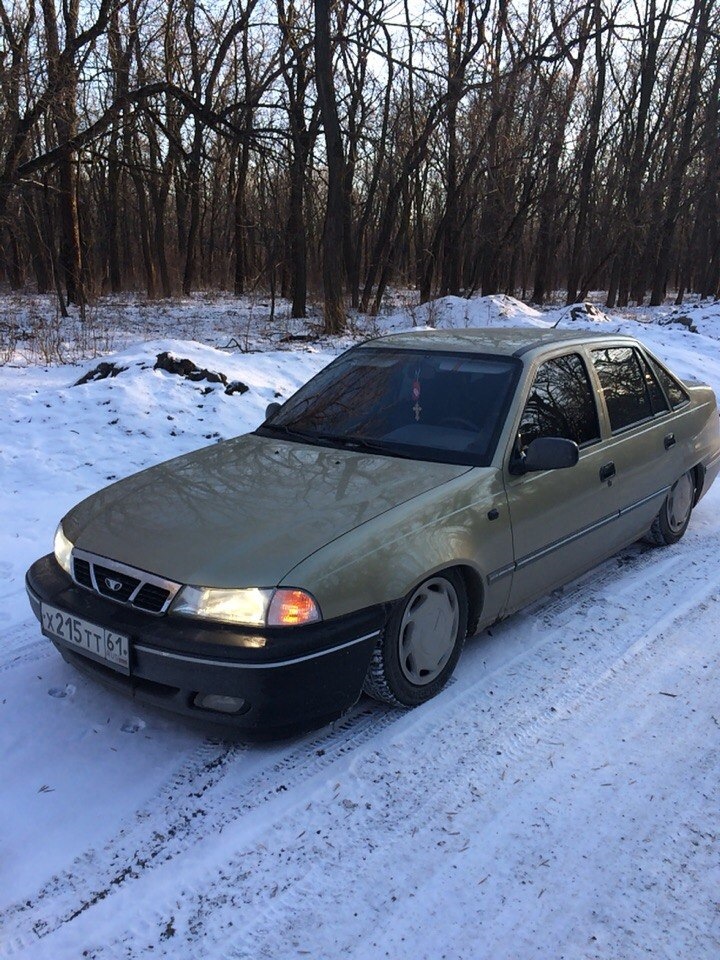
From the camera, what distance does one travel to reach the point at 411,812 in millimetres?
2717

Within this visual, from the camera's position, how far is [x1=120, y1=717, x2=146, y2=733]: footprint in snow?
123 inches

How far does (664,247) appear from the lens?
3072cm

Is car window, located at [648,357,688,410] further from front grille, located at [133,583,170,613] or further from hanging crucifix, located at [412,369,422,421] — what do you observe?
front grille, located at [133,583,170,613]

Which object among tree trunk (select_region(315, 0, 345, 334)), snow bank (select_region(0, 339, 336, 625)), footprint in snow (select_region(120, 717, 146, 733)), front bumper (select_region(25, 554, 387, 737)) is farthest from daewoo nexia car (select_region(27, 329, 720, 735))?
tree trunk (select_region(315, 0, 345, 334))

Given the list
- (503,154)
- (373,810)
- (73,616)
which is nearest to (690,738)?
(373,810)

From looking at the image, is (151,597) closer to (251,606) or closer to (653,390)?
(251,606)

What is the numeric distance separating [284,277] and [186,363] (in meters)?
17.8

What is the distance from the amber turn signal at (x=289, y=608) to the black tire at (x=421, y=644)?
1.41ft

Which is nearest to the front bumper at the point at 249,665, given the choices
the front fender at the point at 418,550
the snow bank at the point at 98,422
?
the front fender at the point at 418,550

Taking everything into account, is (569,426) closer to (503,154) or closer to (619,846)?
(619,846)

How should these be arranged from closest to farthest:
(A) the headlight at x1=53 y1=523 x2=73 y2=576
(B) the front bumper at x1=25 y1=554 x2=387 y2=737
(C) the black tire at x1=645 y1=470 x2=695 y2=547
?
(B) the front bumper at x1=25 y1=554 x2=387 y2=737 → (A) the headlight at x1=53 y1=523 x2=73 y2=576 → (C) the black tire at x1=645 y1=470 x2=695 y2=547

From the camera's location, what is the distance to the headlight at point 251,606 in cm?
278

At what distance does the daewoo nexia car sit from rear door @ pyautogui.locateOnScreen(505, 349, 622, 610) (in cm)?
1

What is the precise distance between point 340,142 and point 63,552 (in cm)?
1363
